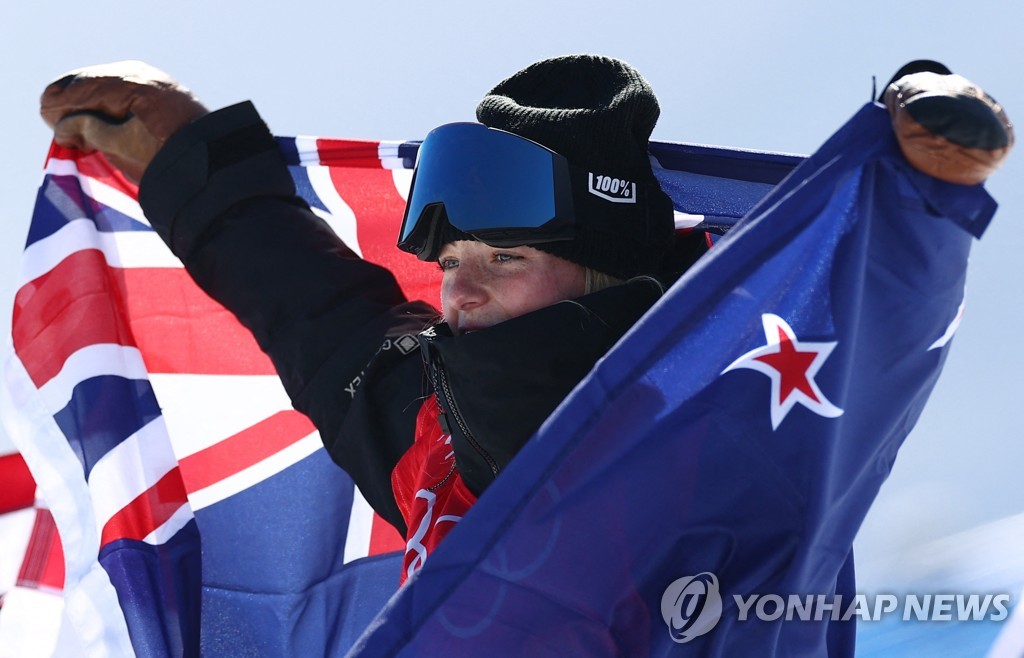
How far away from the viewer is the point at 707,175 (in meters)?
2.68

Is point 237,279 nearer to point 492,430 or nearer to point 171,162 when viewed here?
point 171,162

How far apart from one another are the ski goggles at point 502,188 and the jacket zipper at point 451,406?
0.29 metres

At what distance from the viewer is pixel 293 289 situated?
292 cm

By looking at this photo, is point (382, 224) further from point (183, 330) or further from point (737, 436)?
point (737, 436)

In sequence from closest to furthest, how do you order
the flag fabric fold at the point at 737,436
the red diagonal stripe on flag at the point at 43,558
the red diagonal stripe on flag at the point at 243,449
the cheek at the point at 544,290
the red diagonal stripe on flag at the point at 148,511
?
the flag fabric fold at the point at 737,436
the cheek at the point at 544,290
the red diagonal stripe on flag at the point at 148,511
the red diagonal stripe on flag at the point at 43,558
the red diagonal stripe on flag at the point at 243,449

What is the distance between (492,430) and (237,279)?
1023 mm

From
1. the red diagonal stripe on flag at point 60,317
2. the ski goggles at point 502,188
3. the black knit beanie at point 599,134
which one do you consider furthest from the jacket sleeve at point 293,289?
the black knit beanie at point 599,134

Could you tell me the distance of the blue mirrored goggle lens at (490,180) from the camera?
2.39 meters

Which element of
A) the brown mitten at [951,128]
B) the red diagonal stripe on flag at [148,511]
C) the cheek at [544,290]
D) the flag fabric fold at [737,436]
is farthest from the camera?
the red diagonal stripe on flag at [148,511]

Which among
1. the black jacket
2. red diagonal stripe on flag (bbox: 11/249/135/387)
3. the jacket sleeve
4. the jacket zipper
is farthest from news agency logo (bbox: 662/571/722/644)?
red diagonal stripe on flag (bbox: 11/249/135/387)

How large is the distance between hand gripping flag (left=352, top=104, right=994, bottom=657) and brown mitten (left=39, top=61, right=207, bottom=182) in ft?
5.51

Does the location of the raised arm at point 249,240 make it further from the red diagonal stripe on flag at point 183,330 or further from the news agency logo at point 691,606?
the news agency logo at point 691,606

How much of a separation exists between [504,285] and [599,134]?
0.38 metres

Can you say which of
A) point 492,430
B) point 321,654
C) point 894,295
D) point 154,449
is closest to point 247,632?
point 321,654
